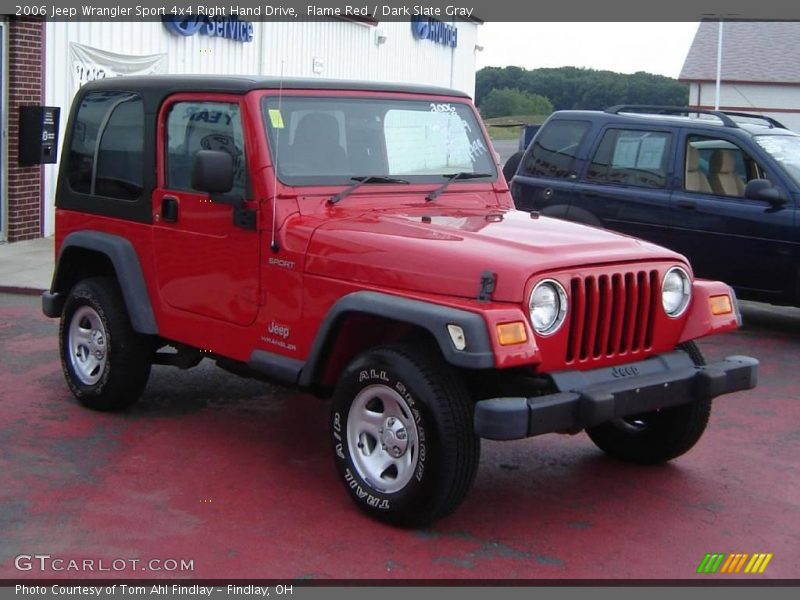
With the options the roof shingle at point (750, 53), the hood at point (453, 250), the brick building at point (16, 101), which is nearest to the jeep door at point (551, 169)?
the hood at point (453, 250)

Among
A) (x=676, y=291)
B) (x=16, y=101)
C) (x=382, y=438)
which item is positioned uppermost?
(x=16, y=101)

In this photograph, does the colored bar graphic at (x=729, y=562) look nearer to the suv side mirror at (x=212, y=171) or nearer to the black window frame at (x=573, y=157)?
the suv side mirror at (x=212, y=171)

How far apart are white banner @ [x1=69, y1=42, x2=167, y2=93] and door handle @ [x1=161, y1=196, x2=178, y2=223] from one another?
8218 mm

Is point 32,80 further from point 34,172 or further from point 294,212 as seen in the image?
point 294,212

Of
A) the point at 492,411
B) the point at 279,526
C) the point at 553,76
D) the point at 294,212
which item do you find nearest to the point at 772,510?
the point at 492,411

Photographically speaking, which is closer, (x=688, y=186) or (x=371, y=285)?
(x=371, y=285)

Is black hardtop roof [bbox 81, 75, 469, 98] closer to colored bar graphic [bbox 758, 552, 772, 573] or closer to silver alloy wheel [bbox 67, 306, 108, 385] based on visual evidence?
silver alloy wheel [bbox 67, 306, 108, 385]

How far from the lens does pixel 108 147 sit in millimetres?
6836

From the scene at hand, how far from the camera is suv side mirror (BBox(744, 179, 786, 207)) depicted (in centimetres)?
927

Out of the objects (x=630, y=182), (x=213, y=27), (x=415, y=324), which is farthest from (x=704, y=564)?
(x=213, y=27)

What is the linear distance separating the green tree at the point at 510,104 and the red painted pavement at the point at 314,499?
1003 inches

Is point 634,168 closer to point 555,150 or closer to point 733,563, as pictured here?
point 555,150

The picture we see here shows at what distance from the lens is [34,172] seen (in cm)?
1412

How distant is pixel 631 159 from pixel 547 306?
18.6ft
